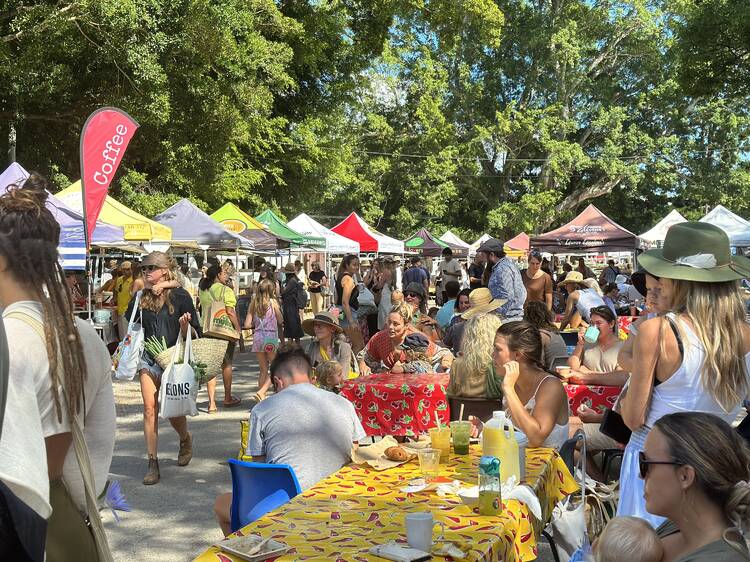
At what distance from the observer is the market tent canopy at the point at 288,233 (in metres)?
20.2

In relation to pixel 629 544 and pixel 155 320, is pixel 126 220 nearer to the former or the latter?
pixel 155 320

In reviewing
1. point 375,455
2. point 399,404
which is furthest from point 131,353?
point 375,455

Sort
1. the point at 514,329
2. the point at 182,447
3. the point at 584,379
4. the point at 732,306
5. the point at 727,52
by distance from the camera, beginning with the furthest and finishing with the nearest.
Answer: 1. the point at 727,52
2. the point at 182,447
3. the point at 584,379
4. the point at 514,329
5. the point at 732,306

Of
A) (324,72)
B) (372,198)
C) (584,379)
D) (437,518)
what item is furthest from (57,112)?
(372,198)

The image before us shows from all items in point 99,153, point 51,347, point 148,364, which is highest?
point 99,153

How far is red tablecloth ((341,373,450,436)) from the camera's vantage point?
6914mm

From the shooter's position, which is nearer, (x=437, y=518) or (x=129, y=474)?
(x=437, y=518)

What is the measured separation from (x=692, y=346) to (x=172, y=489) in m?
4.76

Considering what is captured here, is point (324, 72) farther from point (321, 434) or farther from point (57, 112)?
point (321, 434)

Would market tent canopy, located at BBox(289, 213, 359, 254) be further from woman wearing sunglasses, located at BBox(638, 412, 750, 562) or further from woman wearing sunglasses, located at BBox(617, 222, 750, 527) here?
woman wearing sunglasses, located at BBox(638, 412, 750, 562)

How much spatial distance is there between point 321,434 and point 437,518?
3.85 ft

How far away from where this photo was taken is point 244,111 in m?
21.4

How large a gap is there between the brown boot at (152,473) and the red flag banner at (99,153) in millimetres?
3330

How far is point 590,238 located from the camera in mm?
19281
